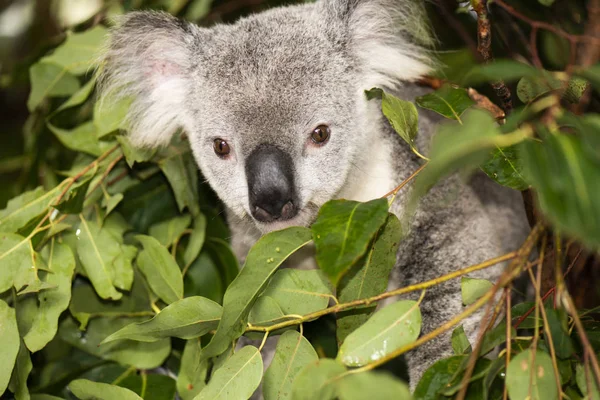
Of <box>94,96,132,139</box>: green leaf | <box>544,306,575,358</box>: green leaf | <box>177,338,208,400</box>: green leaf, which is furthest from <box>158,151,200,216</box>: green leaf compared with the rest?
<box>544,306,575,358</box>: green leaf

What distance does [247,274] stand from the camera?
1.71 metres

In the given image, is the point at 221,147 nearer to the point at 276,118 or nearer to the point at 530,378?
the point at 276,118

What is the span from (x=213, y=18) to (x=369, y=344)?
7.90 ft

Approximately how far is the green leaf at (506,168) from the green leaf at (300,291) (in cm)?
53

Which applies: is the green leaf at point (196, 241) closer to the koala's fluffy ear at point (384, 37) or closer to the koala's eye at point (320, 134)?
the koala's eye at point (320, 134)

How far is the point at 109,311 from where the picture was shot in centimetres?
246

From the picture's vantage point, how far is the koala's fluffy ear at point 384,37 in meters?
2.46

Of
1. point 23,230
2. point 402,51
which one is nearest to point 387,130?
point 402,51

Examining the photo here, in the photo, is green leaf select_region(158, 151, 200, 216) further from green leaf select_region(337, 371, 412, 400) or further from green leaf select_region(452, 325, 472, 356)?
green leaf select_region(337, 371, 412, 400)

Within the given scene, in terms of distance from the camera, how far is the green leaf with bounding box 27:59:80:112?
9.11 feet

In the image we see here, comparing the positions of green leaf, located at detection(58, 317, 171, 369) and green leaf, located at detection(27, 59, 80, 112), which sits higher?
green leaf, located at detection(27, 59, 80, 112)

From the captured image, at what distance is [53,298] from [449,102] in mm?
1396

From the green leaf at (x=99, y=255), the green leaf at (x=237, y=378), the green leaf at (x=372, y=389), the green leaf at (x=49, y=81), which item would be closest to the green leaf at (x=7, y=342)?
the green leaf at (x=99, y=255)

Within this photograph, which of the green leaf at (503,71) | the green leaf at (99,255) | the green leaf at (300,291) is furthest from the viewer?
the green leaf at (99,255)
